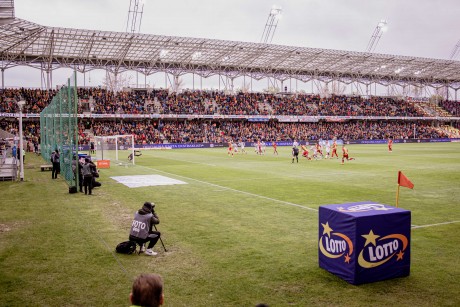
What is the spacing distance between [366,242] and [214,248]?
3792mm

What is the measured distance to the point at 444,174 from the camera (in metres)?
23.5

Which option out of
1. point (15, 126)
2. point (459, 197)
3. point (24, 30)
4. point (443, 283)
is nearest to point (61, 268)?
point (443, 283)

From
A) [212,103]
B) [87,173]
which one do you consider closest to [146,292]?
[87,173]

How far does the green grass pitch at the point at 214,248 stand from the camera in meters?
6.75

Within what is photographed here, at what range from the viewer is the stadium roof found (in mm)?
51781

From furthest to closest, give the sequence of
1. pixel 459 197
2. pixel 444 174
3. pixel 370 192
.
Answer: pixel 444 174
pixel 370 192
pixel 459 197

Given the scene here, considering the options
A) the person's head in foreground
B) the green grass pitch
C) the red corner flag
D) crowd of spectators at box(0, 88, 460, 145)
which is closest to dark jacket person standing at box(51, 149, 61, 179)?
the green grass pitch

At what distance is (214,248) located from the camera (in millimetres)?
9406

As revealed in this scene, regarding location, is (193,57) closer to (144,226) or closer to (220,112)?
(220,112)

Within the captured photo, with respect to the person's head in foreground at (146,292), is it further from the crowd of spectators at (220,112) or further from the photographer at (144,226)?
the crowd of spectators at (220,112)

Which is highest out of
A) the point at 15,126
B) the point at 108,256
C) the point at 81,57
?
the point at 81,57

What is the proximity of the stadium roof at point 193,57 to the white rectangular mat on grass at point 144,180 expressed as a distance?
1121 inches

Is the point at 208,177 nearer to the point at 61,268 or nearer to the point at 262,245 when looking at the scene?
the point at 262,245

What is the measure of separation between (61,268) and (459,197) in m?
14.9
